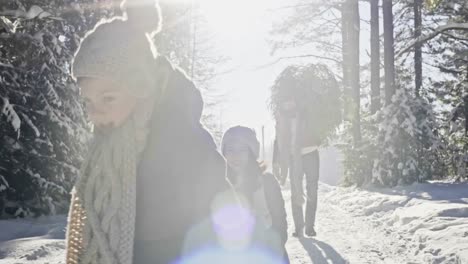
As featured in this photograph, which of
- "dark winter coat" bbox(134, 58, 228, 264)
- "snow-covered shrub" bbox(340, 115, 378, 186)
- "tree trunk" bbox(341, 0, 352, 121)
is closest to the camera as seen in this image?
"dark winter coat" bbox(134, 58, 228, 264)

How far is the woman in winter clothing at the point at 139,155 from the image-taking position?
5.15ft

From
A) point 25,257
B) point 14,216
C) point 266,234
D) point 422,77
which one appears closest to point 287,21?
point 422,77

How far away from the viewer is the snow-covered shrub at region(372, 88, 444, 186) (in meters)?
13.3

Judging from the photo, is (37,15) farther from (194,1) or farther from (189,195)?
(194,1)

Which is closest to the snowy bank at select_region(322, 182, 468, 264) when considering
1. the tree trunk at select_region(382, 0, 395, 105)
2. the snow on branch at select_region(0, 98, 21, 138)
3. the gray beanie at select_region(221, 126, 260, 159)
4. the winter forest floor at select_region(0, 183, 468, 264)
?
the winter forest floor at select_region(0, 183, 468, 264)

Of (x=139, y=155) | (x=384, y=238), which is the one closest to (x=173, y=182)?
(x=139, y=155)

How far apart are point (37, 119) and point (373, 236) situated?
7.28 metres

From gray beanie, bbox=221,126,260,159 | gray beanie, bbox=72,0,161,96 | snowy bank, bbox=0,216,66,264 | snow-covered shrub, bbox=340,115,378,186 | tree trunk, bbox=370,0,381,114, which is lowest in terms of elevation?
snowy bank, bbox=0,216,66,264

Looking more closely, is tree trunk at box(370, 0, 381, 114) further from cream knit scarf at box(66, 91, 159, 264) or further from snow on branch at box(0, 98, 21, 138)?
cream knit scarf at box(66, 91, 159, 264)

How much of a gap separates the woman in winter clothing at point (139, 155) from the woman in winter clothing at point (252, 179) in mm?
2087

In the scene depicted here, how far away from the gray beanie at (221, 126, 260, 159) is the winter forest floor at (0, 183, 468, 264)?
6.37ft

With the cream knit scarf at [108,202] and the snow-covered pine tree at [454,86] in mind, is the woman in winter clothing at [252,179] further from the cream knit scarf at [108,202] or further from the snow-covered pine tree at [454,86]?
the snow-covered pine tree at [454,86]

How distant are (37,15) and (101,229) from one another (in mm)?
8576

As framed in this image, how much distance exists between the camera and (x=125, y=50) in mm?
1617
